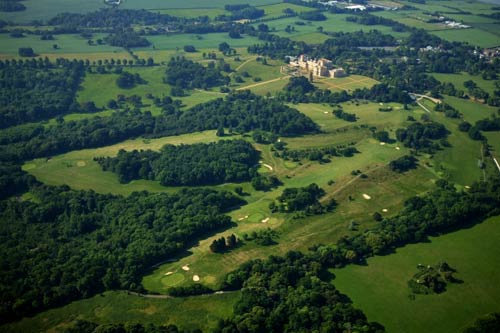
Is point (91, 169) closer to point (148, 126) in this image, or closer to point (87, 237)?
point (148, 126)

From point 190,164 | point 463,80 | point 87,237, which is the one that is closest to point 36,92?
point 190,164

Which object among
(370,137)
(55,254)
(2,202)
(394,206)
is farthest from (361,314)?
(2,202)

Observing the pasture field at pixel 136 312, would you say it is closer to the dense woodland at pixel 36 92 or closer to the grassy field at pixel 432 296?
the grassy field at pixel 432 296

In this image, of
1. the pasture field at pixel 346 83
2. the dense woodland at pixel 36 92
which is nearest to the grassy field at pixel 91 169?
the dense woodland at pixel 36 92

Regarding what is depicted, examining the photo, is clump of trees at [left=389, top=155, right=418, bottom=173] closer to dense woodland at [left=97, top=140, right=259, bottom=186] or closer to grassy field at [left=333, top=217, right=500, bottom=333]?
grassy field at [left=333, top=217, right=500, bottom=333]

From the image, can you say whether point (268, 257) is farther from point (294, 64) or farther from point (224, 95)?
point (294, 64)

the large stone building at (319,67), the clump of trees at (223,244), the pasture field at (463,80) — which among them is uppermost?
the large stone building at (319,67)
